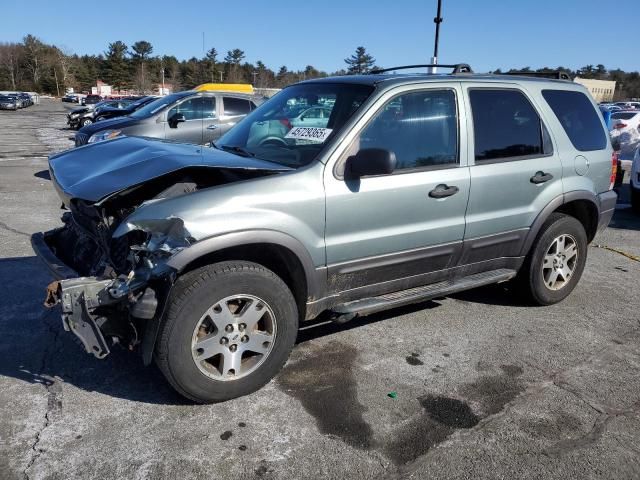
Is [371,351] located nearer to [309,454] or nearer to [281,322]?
[281,322]

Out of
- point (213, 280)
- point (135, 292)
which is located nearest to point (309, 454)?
point (213, 280)

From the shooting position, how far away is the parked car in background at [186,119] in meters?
10.7

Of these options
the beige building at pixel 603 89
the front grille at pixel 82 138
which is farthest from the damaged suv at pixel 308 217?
the beige building at pixel 603 89

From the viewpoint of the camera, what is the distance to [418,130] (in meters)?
3.83

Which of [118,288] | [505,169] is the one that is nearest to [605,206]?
[505,169]

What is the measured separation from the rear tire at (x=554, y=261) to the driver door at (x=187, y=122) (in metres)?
7.45

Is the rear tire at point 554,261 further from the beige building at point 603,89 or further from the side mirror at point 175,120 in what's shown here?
the beige building at point 603,89

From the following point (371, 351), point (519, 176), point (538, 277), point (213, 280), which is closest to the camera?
point (213, 280)

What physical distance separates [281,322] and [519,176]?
2.29m

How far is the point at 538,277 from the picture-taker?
470 cm

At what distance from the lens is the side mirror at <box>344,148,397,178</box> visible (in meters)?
3.29

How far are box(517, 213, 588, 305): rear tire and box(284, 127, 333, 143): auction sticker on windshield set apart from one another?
7.16 ft

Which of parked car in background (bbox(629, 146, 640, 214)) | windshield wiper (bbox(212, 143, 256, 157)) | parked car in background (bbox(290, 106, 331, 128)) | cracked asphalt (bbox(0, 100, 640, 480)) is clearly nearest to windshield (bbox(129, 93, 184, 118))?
cracked asphalt (bbox(0, 100, 640, 480))

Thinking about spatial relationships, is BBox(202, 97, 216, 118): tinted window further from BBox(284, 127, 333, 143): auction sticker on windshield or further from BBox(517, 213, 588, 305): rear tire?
BBox(517, 213, 588, 305): rear tire
